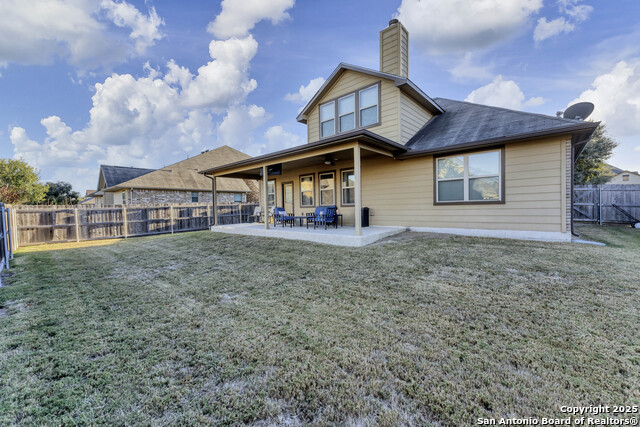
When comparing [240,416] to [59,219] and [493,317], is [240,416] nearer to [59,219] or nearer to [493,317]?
[493,317]

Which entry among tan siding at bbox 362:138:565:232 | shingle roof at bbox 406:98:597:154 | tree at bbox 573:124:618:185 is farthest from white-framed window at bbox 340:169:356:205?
tree at bbox 573:124:618:185

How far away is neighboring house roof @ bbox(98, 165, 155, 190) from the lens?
1919cm

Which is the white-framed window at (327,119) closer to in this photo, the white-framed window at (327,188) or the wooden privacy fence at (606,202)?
the white-framed window at (327,188)

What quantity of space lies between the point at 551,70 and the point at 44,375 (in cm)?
1682

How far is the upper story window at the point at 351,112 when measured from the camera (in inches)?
362

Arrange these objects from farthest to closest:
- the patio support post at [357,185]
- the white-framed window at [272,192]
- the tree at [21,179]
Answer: the tree at [21,179] < the white-framed window at [272,192] < the patio support post at [357,185]

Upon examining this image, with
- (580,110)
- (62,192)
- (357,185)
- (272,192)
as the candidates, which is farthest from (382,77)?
(62,192)

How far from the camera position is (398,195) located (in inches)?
343

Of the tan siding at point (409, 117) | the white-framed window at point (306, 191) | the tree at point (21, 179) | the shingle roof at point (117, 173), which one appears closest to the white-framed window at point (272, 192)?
the white-framed window at point (306, 191)

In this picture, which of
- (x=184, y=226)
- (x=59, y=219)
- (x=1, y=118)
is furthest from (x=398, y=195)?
(x=1, y=118)

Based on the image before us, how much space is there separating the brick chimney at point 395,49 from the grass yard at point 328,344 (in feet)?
25.3

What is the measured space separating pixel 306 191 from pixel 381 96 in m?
4.83

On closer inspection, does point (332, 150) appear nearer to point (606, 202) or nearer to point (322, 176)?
point (322, 176)

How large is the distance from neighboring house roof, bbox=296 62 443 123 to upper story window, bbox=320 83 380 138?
448 millimetres
